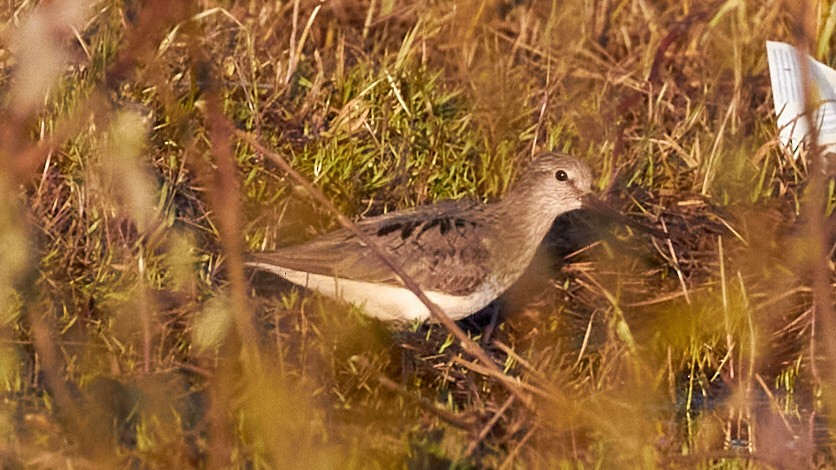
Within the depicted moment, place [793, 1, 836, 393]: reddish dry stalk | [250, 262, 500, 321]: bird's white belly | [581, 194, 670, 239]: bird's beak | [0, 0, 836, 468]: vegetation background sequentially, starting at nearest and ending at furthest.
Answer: [793, 1, 836, 393]: reddish dry stalk → [0, 0, 836, 468]: vegetation background → [250, 262, 500, 321]: bird's white belly → [581, 194, 670, 239]: bird's beak

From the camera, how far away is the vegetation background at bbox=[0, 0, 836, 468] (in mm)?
4512

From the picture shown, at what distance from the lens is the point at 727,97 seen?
24.8ft

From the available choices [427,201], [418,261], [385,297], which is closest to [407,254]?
[418,261]

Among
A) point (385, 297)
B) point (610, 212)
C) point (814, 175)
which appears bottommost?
point (385, 297)

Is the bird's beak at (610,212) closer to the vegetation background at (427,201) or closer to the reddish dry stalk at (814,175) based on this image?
the vegetation background at (427,201)

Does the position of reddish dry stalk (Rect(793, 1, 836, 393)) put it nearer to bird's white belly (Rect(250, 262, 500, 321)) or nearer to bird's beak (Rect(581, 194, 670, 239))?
bird's white belly (Rect(250, 262, 500, 321))

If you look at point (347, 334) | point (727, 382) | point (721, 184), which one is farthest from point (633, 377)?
point (721, 184)

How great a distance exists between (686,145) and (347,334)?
98.8 inches

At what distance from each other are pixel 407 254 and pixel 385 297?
8.0 inches

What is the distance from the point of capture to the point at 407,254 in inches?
227

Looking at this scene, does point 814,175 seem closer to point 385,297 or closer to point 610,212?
point 385,297

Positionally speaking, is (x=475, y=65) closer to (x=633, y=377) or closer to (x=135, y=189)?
(x=633, y=377)

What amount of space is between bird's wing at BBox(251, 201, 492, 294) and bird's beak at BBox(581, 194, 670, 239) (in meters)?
0.54

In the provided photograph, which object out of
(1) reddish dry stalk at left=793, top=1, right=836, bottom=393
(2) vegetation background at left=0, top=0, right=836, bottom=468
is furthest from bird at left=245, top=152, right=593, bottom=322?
(1) reddish dry stalk at left=793, top=1, right=836, bottom=393
